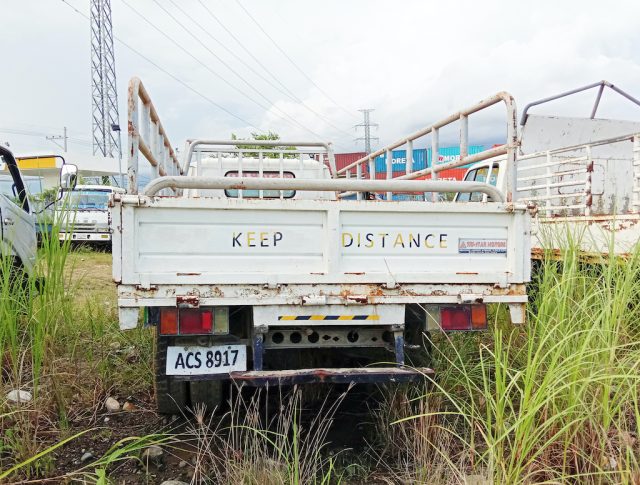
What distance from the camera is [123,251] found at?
251 centimetres

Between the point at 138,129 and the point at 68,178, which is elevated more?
the point at 138,129

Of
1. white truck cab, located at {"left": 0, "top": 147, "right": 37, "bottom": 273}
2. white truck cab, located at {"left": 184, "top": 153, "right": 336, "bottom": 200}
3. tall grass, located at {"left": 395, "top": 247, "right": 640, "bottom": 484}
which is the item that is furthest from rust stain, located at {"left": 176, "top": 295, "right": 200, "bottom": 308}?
white truck cab, located at {"left": 184, "top": 153, "right": 336, "bottom": 200}

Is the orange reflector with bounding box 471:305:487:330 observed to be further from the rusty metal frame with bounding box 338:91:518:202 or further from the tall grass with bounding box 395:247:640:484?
the rusty metal frame with bounding box 338:91:518:202

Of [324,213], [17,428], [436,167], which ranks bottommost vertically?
[17,428]

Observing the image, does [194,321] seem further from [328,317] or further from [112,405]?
[112,405]

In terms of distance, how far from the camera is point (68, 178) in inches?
137

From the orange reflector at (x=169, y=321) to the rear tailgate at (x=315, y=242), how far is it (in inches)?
5.9

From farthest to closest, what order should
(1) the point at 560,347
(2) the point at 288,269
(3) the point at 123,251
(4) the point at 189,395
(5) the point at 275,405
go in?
(5) the point at 275,405
(4) the point at 189,395
(2) the point at 288,269
(3) the point at 123,251
(1) the point at 560,347

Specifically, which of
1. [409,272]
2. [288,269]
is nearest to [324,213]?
[288,269]

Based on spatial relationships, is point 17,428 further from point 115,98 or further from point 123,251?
point 115,98

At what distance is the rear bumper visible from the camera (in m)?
2.53

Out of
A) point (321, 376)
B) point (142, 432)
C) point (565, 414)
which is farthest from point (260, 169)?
point (565, 414)

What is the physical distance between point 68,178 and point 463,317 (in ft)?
8.90

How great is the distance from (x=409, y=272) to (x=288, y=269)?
65 centimetres
